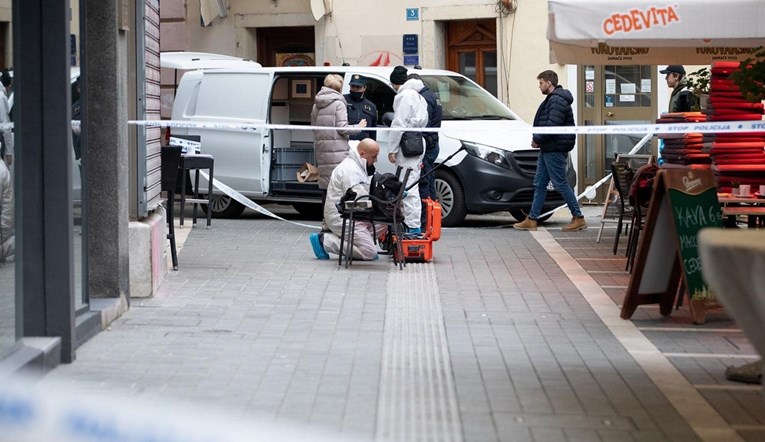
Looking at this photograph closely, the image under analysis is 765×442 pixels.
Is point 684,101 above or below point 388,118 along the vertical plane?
above

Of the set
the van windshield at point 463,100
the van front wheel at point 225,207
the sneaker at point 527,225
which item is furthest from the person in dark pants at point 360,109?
the van front wheel at point 225,207

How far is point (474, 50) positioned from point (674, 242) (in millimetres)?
13108

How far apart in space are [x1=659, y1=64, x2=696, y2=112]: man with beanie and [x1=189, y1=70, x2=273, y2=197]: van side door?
16.4ft

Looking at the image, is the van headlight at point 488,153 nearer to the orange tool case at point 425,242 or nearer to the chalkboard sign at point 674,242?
the orange tool case at point 425,242

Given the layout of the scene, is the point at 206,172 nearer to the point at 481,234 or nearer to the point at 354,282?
the point at 481,234

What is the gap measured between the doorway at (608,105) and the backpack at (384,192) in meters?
8.61

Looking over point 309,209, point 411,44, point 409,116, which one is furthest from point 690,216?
point 411,44

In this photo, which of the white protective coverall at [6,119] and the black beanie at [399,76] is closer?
the white protective coverall at [6,119]

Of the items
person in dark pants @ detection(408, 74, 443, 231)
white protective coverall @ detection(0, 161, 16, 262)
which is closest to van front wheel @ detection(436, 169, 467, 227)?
person in dark pants @ detection(408, 74, 443, 231)

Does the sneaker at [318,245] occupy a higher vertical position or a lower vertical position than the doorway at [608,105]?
lower

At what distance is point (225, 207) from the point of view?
1716 centimetres

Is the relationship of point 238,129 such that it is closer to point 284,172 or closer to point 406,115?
point 284,172

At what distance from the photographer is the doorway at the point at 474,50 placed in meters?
21.3

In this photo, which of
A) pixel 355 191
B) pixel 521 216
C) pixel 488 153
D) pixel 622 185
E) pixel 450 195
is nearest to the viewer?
pixel 355 191
